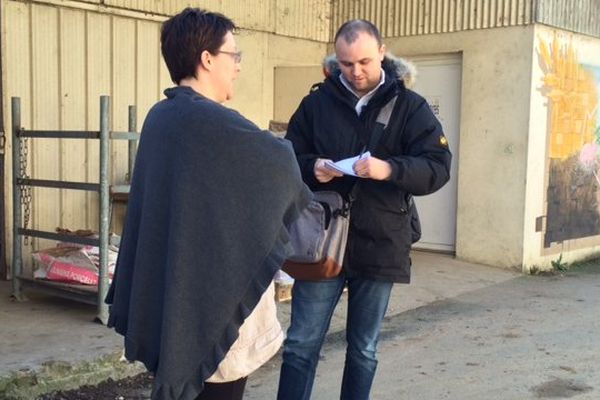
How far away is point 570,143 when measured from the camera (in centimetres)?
849

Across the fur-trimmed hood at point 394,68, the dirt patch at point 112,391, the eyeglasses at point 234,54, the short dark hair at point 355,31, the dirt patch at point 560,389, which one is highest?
the short dark hair at point 355,31

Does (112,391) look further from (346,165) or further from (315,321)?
(346,165)

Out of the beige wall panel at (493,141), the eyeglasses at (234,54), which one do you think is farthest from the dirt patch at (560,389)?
the beige wall panel at (493,141)

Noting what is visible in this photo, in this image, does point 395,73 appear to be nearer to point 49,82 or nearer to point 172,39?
point 172,39

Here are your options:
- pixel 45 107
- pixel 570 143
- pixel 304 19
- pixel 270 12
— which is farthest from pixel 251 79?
pixel 570 143

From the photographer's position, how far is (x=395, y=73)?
3.30 meters

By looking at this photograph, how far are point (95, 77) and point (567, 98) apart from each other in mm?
5167

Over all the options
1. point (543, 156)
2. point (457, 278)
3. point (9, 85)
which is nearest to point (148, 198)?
point (9, 85)

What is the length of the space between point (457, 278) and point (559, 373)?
2931 millimetres

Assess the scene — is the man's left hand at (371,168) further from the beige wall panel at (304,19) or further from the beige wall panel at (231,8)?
the beige wall panel at (304,19)

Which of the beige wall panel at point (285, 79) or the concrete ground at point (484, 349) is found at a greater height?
the beige wall panel at point (285, 79)

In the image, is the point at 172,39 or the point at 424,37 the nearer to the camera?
the point at 172,39

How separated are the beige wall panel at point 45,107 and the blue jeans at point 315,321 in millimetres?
3916

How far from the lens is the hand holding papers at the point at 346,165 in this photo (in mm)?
2928
